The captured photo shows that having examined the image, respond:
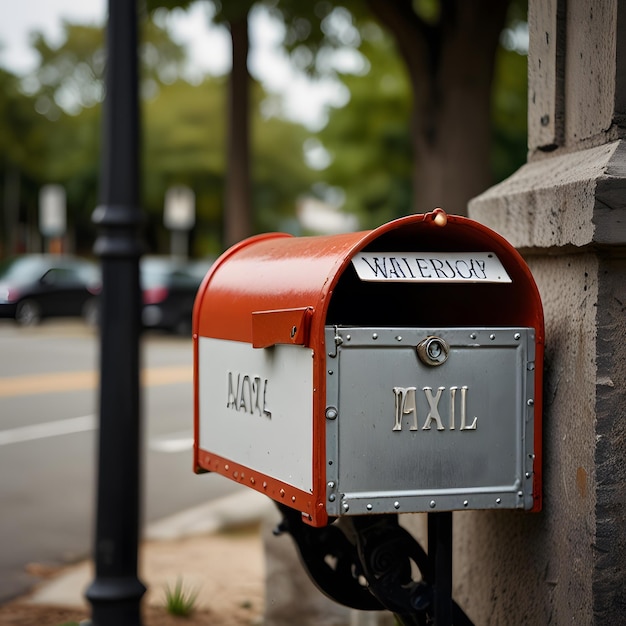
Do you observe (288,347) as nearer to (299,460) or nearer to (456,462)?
(299,460)

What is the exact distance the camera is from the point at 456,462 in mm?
2721

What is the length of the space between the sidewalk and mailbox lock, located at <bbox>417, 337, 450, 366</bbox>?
217cm

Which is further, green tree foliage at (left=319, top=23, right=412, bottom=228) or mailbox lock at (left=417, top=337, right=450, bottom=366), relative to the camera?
green tree foliage at (left=319, top=23, right=412, bottom=228)

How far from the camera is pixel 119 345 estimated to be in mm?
3174

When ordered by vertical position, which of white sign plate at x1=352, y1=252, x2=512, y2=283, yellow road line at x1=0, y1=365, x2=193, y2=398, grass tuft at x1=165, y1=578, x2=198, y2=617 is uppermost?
white sign plate at x1=352, y1=252, x2=512, y2=283

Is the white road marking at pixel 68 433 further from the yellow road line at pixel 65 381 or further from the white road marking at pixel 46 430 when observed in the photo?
the yellow road line at pixel 65 381

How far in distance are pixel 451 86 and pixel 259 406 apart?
24.8 feet

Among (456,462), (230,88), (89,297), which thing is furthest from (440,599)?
(89,297)

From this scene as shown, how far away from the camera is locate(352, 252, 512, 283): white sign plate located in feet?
8.79

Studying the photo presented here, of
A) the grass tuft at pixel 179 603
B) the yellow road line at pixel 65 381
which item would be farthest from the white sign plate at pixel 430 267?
the yellow road line at pixel 65 381

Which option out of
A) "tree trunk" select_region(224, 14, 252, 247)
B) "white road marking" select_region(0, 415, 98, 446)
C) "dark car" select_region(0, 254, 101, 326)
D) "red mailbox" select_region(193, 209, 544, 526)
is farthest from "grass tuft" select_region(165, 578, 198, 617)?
"dark car" select_region(0, 254, 101, 326)

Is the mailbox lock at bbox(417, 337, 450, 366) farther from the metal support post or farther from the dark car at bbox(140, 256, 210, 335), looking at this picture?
the dark car at bbox(140, 256, 210, 335)

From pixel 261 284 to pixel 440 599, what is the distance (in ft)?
3.35

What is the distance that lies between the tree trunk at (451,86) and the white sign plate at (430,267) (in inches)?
278
